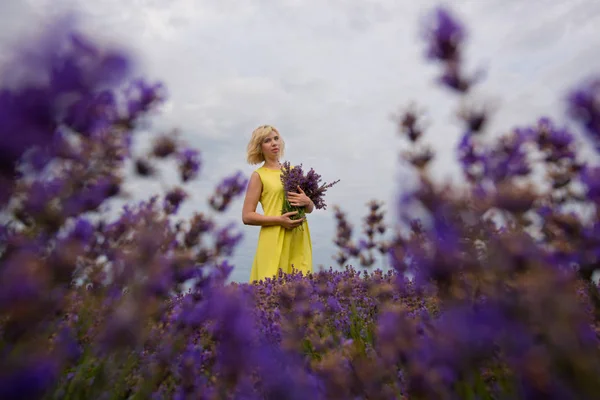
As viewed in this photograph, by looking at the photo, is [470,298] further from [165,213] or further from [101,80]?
[165,213]

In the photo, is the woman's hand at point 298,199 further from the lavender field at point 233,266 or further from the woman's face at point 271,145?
the lavender field at point 233,266

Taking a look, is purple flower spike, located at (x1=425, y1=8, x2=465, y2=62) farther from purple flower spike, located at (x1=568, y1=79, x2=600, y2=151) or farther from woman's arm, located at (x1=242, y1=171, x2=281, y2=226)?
woman's arm, located at (x1=242, y1=171, x2=281, y2=226)

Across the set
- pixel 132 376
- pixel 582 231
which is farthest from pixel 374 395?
pixel 132 376

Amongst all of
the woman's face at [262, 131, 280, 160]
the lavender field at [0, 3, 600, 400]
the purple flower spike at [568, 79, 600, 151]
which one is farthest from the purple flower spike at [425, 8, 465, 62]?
the woman's face at [262, 131, 280, 160]

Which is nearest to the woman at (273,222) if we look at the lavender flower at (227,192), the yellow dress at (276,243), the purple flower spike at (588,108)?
the yellow dress at (276,243)

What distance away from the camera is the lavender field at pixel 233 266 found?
2.45 feet

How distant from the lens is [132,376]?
68.0 inches

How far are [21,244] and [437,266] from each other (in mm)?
901

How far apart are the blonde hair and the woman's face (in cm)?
5

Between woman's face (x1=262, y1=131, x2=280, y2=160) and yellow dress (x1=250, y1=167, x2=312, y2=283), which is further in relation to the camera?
woman's face (x1=262, y1=131, x2=280, y2=160)

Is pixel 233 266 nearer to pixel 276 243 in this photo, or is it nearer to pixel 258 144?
pixel 276 243

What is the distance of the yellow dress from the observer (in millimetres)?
4891

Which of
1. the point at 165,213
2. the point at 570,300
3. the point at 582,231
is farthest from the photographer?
the point at 165,213

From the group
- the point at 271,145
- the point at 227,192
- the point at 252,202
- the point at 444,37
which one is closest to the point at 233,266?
the point at 227,192
